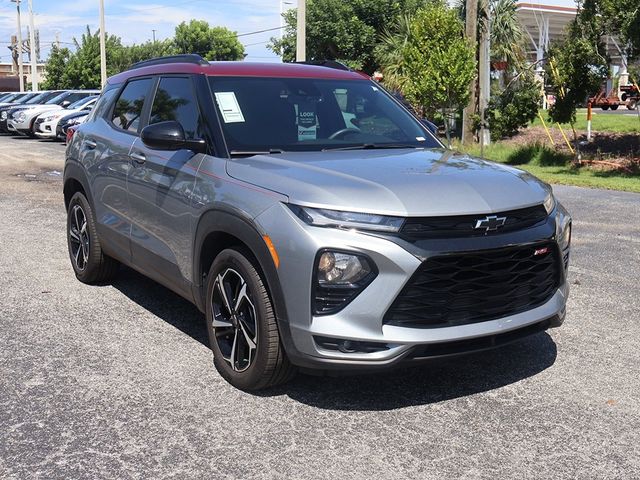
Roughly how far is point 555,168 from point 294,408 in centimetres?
1652

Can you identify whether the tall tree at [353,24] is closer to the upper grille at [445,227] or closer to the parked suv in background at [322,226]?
the parked suv in background at [322,226]

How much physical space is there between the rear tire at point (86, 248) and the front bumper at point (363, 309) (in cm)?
289

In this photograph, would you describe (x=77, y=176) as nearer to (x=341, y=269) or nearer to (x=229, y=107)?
(x=229, y=107)

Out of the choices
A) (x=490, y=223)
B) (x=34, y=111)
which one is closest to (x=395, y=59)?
(x=34, y=111)

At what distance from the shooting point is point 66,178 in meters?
6.80

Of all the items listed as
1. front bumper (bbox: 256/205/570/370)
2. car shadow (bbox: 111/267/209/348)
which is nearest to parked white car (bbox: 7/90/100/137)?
car shadow (bbox: 111/267/209/348)

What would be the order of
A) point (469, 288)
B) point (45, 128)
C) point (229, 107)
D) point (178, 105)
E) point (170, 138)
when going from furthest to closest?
point (45, 128) → point (178, 105) → point (229, 107) → point (170, 138) → point (469, 288)

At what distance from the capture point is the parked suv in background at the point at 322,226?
12.0 ft

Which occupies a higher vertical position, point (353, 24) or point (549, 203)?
point (353, 24)

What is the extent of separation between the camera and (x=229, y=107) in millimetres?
4770

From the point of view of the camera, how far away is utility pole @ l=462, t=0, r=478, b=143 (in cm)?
2117

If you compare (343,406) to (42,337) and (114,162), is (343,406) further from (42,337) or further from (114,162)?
(114,162)

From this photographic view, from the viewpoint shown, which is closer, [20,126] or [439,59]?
[439,59]

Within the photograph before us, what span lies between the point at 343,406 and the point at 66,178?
387cm
